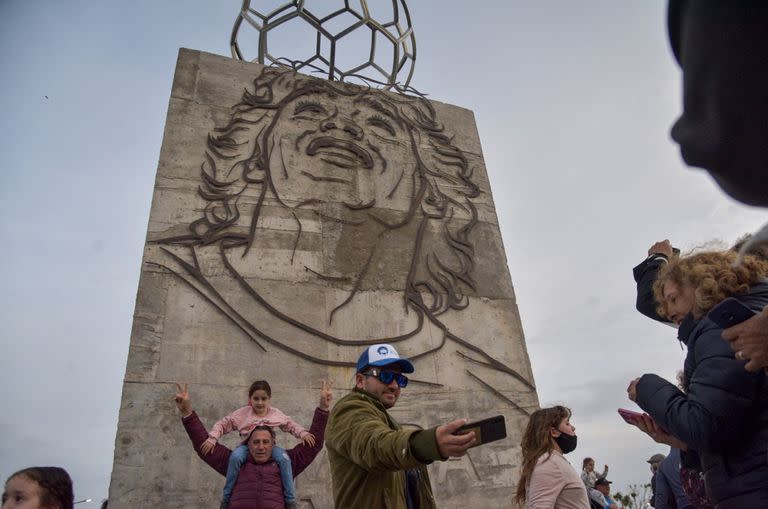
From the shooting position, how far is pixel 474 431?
1.48m

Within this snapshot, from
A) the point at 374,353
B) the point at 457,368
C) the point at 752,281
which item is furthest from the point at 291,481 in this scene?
the point at 752,281

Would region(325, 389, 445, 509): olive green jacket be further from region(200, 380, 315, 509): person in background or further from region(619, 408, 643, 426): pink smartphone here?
region(200, 380, 315, 509): person in background

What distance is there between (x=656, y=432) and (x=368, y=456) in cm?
115

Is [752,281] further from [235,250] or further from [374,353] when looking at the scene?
[235,250]

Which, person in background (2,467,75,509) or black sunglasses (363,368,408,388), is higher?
black sunglasses (363,368,408,388)

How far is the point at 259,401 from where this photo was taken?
3848 mm

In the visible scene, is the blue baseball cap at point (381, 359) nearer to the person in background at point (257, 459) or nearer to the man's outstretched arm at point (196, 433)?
the person in background at point (257, 459)

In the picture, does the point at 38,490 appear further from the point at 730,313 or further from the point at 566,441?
the point at 730,313

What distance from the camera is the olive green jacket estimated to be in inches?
65.9

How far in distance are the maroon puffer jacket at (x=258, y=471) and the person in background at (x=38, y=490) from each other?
108cm

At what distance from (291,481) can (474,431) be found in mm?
2149

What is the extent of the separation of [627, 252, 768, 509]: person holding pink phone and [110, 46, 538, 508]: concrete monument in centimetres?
293

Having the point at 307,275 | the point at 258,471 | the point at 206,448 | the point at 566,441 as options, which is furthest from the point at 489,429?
the point at 307,275

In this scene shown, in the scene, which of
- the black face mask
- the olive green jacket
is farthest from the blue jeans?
the black face mask
